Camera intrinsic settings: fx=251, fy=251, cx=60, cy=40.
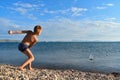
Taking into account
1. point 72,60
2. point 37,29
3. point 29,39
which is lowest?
point 29,39

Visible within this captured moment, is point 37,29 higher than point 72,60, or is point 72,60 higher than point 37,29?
point 72,60

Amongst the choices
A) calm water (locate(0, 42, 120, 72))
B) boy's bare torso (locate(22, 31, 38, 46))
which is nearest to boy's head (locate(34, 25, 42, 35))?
boy's bare torso (locate(22, 31, 38, 46))

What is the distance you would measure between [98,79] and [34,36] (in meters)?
6.85

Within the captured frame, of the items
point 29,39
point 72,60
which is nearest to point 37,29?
point 29,39

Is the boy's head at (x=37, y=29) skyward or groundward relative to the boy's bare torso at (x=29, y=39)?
skyward

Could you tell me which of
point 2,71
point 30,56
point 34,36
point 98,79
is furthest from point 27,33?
point 98,79

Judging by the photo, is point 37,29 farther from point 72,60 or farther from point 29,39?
point 72,60

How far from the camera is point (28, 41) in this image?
1263cm

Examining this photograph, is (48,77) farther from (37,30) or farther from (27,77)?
(37,30)

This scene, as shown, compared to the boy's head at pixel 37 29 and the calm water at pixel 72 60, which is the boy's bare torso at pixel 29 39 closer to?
the boy's head at pixel 37 29

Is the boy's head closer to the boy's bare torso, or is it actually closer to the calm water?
the boy's bare torso

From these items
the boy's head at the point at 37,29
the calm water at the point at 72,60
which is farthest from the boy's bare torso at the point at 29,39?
the calm water at the point at 72,60

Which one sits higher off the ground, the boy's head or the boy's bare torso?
the boy's head

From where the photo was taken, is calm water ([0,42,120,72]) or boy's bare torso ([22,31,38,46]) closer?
boy's bare torso ([22,31,38,46])
